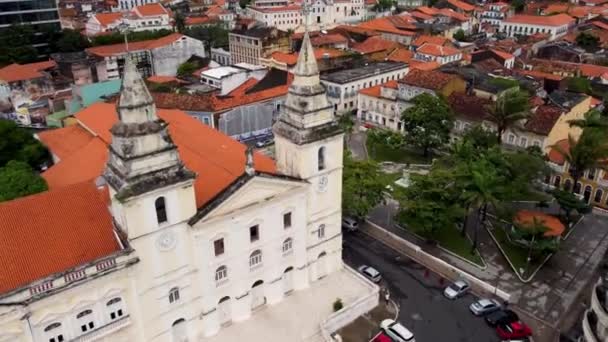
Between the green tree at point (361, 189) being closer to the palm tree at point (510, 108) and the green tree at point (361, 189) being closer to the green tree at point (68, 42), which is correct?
the palm tree at point (510, 108)

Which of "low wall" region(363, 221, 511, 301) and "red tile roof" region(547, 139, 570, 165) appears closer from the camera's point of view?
"low wall" region(363, 221, 511, 301)

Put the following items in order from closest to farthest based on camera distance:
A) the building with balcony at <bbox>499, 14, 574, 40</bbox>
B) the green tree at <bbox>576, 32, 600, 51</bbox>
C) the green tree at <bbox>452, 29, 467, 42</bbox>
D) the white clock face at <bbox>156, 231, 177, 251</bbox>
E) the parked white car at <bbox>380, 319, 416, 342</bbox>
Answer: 1. the white clock face at <bbox>156, 231, 177, 251</bbox>
2. the parked white car at <bbox>380, 319, 416, 342</bbox>
3. the green tree at <bbox>576, 32, 600, 51</bbox>
4. the green tree at <bbox>452, 29, 467, 42</bbox>
5. the building with balcony at <bbox>499, 14, 574, 40</bbox>

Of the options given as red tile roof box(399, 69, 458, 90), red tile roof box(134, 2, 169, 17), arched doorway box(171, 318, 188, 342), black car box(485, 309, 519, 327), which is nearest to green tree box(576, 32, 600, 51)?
red tile roof box(399, 69, 458, 90)

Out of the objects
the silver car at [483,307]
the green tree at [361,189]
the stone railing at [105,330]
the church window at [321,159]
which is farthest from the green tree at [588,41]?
the stone railing at [105,330]

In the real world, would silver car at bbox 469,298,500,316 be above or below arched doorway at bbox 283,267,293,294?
below

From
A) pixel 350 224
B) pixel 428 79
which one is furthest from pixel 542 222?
pixel 428 79

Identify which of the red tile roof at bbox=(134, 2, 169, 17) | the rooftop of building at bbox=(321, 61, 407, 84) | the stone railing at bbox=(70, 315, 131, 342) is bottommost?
the stone railing at bbox=(70, 315, 131, 342)

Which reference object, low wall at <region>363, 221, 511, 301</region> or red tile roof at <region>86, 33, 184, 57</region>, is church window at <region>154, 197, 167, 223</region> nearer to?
low wall at <region>363, 221, 511, 301</region>
